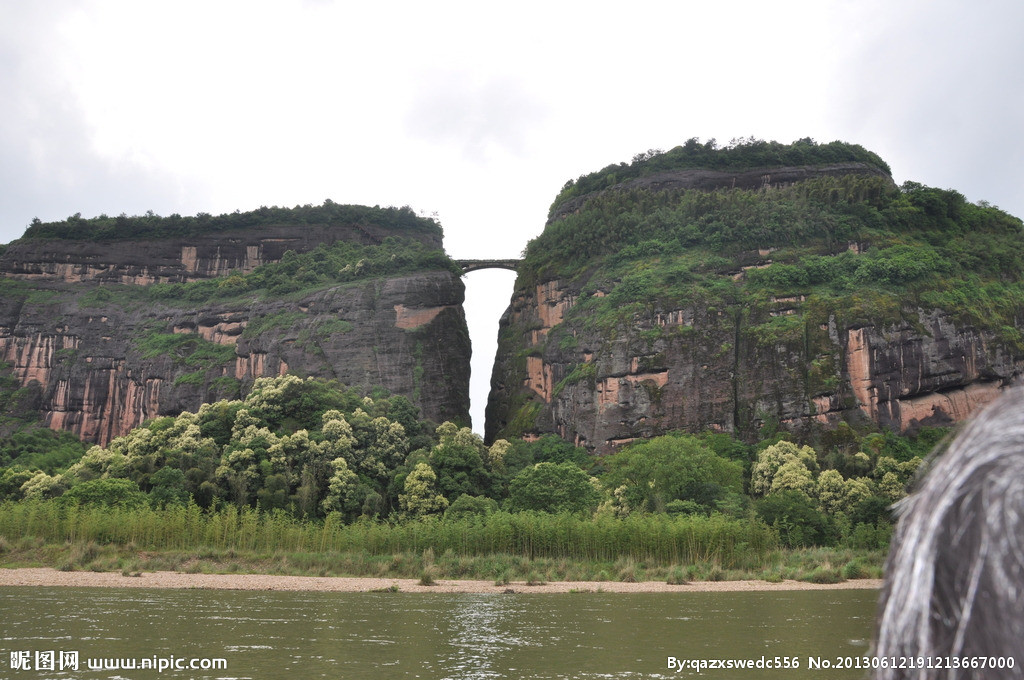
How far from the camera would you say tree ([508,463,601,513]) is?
4353 cm

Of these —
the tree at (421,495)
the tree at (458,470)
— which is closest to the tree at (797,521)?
the tree at (458,470)

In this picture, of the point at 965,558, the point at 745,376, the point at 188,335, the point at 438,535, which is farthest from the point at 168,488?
the point at 965,558

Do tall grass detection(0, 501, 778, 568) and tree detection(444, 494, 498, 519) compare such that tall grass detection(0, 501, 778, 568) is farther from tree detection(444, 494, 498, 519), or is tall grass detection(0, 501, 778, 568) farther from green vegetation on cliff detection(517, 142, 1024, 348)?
green vegetation on cliff detection(517, 142, 1024, 348)

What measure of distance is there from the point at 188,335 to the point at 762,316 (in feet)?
187

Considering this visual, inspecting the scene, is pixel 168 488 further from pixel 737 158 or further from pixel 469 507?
pixel 737 158

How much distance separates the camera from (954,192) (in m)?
76.2

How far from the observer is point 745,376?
212ft

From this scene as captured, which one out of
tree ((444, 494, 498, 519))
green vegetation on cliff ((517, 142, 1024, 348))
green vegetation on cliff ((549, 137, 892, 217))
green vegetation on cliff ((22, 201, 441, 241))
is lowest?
tree ((444, 494, 498, 519))

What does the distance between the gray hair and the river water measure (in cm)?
993

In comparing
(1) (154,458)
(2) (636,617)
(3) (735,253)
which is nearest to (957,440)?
(2) (636,617)

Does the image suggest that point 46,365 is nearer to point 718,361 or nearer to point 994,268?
point 718,361

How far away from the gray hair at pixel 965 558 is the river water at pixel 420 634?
993 centimetres

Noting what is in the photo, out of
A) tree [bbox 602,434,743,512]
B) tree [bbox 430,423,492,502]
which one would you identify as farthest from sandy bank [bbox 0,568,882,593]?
tree [bbox 430,423,492,502]

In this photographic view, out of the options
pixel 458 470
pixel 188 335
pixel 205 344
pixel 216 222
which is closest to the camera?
pixel 458 470
